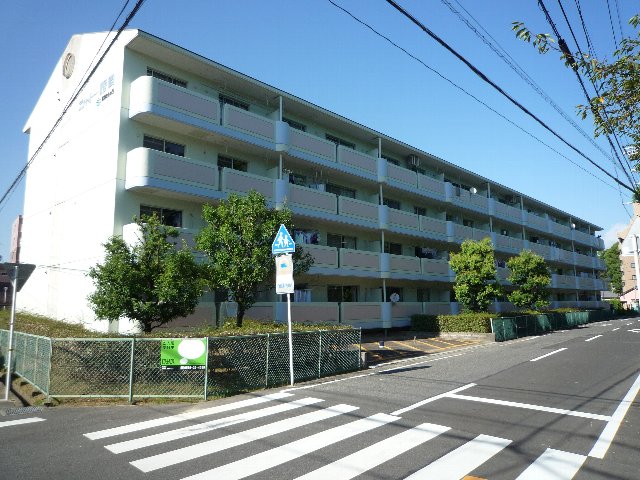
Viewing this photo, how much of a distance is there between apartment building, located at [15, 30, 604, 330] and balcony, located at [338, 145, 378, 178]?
0.07m

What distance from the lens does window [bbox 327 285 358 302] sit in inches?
882

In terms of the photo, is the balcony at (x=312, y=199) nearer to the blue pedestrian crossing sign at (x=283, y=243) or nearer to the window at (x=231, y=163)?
the window at (x=231, y=163)

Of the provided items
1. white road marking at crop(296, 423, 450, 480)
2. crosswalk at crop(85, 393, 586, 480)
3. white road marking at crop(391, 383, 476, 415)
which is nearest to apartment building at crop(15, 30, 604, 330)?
crosswalk at crop(85, 393, 586, 480)

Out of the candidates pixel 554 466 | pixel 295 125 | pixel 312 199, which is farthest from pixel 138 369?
pixel 295 125

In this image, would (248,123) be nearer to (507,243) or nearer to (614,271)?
(507,243)

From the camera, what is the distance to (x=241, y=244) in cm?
1274

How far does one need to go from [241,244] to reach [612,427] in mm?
9505

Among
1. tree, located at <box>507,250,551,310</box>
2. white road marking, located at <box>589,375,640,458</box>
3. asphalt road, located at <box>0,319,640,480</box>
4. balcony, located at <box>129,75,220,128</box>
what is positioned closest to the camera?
asphalt road, located at <box>0,319,640,480</box>

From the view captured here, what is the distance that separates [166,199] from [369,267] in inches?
419

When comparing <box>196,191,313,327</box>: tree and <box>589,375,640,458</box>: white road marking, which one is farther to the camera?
<box>196,191,313,327</box>: tree

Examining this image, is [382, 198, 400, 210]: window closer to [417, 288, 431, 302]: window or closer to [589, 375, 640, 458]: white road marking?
[417, 288, 431, 302]: window

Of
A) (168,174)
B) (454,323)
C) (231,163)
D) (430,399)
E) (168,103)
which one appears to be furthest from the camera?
(454,323)

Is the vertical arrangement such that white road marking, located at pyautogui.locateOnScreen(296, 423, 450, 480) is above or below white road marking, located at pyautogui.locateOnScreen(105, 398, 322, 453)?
above

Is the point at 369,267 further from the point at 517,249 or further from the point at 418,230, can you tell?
the point at 517,249
